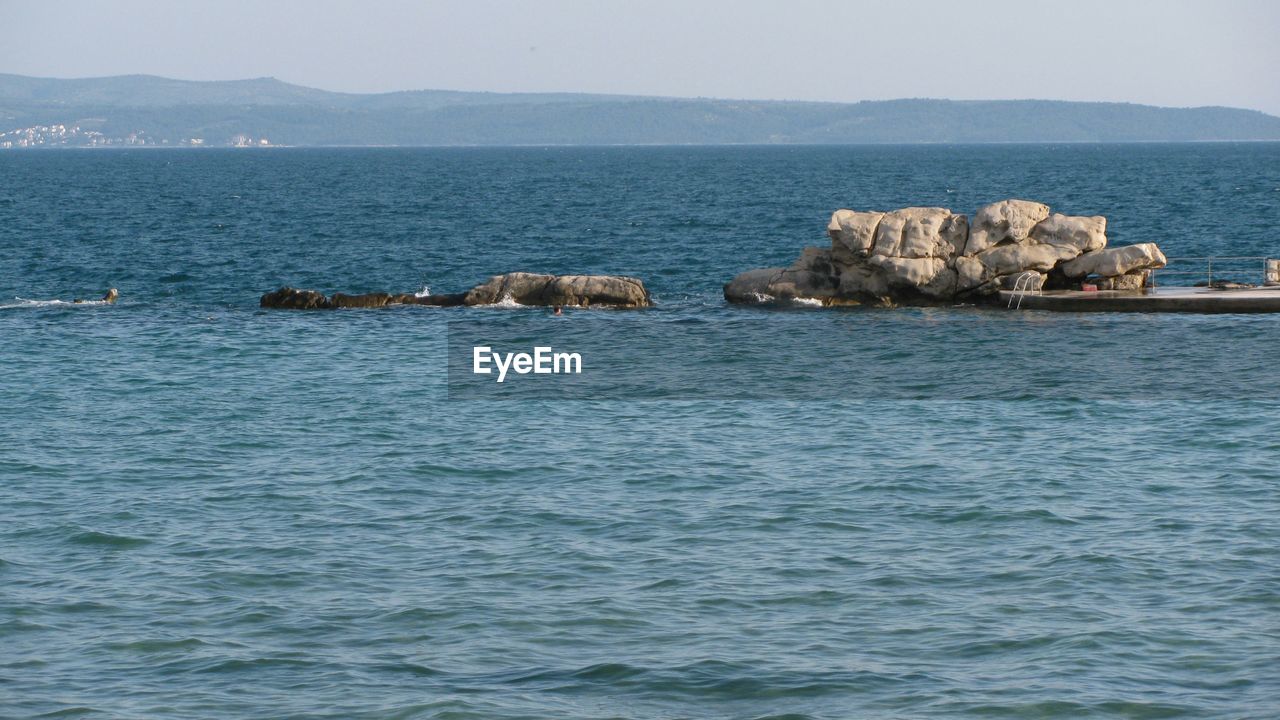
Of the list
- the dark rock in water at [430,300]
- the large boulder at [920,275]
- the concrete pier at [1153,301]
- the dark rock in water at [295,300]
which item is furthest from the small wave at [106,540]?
the concrete pier at [1153,301]

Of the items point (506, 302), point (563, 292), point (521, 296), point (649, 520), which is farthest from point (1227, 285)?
point (649, 520)

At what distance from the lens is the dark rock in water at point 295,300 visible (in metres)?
57.0

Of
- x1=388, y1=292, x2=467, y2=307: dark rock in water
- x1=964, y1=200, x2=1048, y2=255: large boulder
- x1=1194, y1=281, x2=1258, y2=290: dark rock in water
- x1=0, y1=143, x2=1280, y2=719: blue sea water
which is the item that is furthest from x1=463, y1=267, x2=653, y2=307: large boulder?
x1=1194, y1=281, x2=1258, y2=290: dark rock in water

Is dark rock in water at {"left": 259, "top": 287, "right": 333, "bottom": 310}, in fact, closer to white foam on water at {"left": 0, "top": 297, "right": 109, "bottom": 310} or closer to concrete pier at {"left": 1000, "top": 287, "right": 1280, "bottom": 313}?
white foam on water at {"left": 0, "top": 297, "right": 109, "bottom": 310}

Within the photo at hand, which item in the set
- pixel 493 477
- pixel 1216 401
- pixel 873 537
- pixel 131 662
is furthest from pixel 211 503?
pixel 1216 401

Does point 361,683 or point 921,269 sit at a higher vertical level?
point 921,269

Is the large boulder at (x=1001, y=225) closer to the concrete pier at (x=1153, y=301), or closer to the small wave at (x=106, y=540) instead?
the concrete pier at (x=1153, y=301)

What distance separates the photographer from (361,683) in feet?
62.7

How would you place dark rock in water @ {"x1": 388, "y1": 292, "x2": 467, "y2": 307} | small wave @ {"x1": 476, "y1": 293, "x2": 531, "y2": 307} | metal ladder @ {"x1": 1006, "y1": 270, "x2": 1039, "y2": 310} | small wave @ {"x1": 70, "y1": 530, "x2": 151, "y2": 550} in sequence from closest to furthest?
small wave @ {"x1": 70, "y1": 530, "x2": 151, "y2": 550}
metal ladder @ {"x1": 1006, "y1": 270, "x2": 1039, "y2": 310}
small wave @ {"x1": 476, "y1": 293, "x2": 531, "y2": 307}
dark rock in water @ {"x1": 388, "y1": 292, "x2": 467, "y2": 307}

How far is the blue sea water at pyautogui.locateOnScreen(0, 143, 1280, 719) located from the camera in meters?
19.3

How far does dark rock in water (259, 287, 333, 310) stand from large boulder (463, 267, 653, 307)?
5.63 metres

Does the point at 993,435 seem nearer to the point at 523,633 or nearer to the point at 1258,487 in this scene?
the point at 1258,487

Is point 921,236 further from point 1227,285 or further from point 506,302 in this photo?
point 506,302

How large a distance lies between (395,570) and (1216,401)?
23520 millimetres
